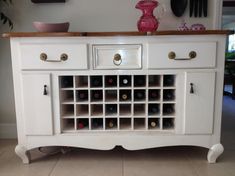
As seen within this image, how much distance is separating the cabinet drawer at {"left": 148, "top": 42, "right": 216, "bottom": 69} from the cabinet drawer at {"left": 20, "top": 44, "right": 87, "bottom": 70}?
361 mm

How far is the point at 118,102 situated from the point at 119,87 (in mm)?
82

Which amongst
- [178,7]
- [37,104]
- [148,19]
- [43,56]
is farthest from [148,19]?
[37,104]

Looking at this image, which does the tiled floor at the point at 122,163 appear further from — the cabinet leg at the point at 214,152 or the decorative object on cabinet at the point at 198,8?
the decorative object on cabinet at the point at 198,8

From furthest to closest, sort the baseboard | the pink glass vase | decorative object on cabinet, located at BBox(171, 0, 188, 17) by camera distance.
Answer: the baseboard, decorative object on cabinet, located at BBox(171, 0, 188, 17), the pink glass vase

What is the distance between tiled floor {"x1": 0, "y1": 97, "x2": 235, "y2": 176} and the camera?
1199mm

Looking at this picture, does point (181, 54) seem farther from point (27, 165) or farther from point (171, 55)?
point (27, 165)

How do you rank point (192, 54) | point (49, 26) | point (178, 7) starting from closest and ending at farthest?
point (192, 54), point (49, 26), point (178, 7)

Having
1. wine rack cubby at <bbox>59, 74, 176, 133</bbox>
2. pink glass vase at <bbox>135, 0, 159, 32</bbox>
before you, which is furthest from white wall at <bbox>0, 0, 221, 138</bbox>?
wine rack cubby at <bbox>59, 74, 176, 133</bbox>

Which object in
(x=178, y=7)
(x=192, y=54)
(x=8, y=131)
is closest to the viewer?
(x=192, y=54)

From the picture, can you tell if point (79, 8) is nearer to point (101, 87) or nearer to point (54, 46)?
point (54, 46)

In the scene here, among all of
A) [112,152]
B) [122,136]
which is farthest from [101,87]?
[112,152]

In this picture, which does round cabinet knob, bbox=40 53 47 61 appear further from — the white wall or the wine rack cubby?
the white wall

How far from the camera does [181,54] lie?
45.5 inches

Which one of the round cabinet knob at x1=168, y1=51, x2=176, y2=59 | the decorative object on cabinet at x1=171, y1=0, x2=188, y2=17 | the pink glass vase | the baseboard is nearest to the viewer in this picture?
the round cabinet knob at x1=168, y1=51, x2=176, y2=59
